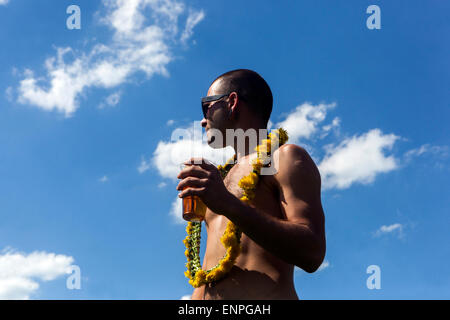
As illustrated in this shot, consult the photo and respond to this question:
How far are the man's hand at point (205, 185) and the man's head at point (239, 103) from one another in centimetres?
114

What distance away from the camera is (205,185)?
3.40 meters

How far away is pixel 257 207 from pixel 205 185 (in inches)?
32.7

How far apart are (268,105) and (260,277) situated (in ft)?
5.83

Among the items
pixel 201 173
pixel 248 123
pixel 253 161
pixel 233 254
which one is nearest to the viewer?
pixel 201 173

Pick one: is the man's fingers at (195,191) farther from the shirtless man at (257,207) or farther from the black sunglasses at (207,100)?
the black sunglasses at (207,100)

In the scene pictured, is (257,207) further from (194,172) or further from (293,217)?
(194,172)

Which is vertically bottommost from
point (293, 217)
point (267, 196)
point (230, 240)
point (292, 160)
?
point (230, 240)

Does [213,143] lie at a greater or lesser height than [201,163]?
greater

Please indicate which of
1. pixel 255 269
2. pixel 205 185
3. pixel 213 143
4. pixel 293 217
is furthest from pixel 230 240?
pixel 213 143

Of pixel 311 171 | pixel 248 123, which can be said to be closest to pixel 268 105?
pixel 248 123

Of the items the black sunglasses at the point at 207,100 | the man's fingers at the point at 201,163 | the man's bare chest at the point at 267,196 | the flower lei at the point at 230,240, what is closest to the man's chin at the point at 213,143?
the black sunglasses at the point at 207,100
